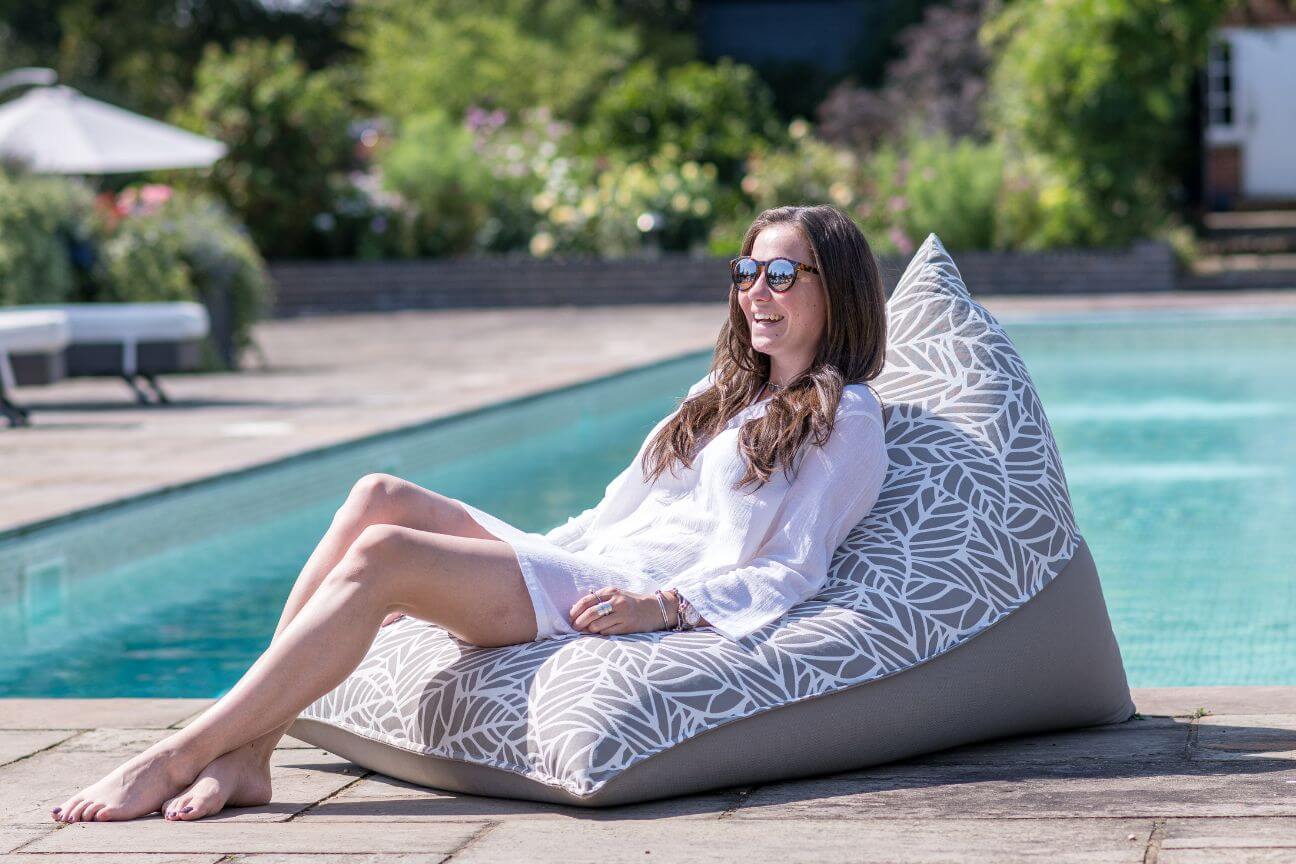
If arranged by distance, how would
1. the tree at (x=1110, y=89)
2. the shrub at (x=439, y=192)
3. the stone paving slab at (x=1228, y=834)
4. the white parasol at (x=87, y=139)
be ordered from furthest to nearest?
1. the shrub at (x=439, y=192)
2. the tree at (x=1110, y=89)
3. the white parasol at (x=87, y=139)
4. the stone paving slab at (x=1228, y=834)

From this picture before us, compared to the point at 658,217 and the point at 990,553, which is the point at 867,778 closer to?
the point at 990,553

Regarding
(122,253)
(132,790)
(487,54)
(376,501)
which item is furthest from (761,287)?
(487,54)

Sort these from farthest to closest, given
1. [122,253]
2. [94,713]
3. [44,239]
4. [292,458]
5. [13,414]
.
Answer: [122,253] → [44,239] → [13,414] → [292,458] → [94,713]

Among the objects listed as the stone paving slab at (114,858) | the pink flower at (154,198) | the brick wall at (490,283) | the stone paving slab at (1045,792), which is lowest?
the brick wall at (490,283)

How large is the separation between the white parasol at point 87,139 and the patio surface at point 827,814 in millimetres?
10533

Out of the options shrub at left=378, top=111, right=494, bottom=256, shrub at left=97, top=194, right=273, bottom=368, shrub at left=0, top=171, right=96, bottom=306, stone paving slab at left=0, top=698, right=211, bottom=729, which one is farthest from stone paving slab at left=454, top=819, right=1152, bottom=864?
shrub at left=378, top=111, right=494, bottom=256

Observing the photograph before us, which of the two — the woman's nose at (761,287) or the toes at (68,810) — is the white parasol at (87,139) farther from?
the toes at (68,810)

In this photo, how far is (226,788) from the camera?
288 centimetres

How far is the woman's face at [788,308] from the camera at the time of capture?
326 cm

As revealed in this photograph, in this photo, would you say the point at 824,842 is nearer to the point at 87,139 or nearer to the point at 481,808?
the point at 481,808

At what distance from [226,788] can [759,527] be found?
101 centimetres

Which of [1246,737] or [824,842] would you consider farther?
[1246,737]

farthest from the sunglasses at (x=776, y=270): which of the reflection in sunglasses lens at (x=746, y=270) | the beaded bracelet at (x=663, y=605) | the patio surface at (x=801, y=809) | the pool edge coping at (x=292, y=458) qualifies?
the pool edge coping at (x=292, y=458)

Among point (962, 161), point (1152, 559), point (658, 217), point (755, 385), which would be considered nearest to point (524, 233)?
point (658, 217)
